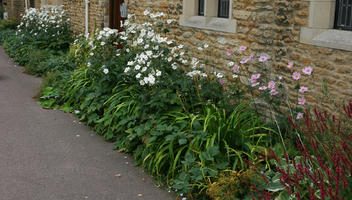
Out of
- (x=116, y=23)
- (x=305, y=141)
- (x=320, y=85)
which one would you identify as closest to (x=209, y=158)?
(x=305, y=141)

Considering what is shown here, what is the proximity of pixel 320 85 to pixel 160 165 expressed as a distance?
2.19m

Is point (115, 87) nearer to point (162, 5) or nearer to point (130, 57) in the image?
point (130, 57)

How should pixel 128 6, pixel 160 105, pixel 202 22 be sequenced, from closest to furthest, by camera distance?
pixel 160 105
pixel 202 22
pixel 128 6

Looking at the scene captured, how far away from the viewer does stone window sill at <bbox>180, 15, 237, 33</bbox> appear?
618 centimetres

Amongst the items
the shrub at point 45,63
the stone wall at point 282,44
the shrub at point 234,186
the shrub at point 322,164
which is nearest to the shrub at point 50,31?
the shrub at point 45,63

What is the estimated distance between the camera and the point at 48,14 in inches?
554

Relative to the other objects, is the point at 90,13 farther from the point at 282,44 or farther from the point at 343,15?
the point at 343,15

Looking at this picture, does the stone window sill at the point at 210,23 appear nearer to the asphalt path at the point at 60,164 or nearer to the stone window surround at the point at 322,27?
the stone window surround at the point at 322,27

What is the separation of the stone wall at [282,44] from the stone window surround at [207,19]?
85mm

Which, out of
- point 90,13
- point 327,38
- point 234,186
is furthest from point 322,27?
point 90,13

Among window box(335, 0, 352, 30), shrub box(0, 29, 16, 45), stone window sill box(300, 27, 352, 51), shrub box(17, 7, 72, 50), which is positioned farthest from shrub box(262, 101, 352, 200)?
shrub box(0, 29, 16, 45)

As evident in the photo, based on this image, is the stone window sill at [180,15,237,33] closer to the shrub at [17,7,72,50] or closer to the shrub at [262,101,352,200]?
the shrub at [262,101,352,200]

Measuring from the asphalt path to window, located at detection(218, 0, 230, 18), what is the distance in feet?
9.32

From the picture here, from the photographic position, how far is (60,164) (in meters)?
5.28
